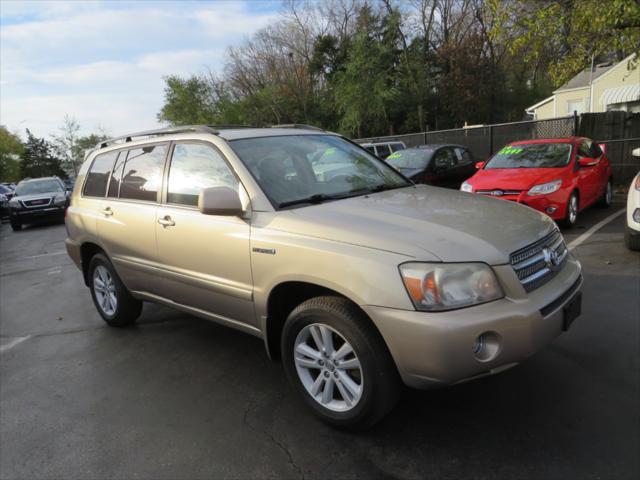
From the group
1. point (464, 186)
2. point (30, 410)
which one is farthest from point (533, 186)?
point (30, 410)

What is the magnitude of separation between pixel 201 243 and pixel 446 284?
1810 mm

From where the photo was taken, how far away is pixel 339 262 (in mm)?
2545

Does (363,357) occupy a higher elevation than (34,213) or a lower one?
higher

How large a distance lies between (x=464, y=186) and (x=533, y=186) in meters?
1.22

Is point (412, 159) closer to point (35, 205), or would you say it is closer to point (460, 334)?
point (460, 334)

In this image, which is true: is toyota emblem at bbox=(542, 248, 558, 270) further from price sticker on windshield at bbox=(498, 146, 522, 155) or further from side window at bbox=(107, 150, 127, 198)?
price sticker on windshield at bbox=(498, 146, 522, 155)

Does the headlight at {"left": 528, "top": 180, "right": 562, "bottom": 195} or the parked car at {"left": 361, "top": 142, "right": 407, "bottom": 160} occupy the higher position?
the parked car at {"left": 361, "top": 142, "right": 407, "bottom": 160}


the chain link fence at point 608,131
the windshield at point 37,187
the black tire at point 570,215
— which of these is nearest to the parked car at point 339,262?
the black tire at point 570,215

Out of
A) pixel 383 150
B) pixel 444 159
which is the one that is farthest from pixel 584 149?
pixel 383 150

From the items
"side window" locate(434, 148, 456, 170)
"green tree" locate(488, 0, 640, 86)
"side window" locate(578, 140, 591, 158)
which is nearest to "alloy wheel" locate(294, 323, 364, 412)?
"side window" locate(578, 140, 591, 158)

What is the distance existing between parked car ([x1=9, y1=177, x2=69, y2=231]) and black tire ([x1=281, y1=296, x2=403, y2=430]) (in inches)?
613

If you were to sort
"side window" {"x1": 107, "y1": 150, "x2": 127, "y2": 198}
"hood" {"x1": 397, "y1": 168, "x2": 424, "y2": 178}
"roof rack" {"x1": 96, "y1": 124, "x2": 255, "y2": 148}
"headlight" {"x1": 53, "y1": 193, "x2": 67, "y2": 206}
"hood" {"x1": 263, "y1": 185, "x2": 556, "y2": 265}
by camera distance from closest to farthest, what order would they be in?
"hood" {"x1": 263, "y1": 185, "x2": 556, "y2": 265} < "roof rack" {"x1": 96, "y1": 124, "x2": 255, "y2": 148} < "side window" {"x1": 107, "y1": 150, "x2": 127, "y2": 198} < "hood" {"x1": 397, "y1": 168, "x2": 424, "y2": 178} < "headlight" {"x1": 53, "y1": 193, "x2": 67, "y2": 206}

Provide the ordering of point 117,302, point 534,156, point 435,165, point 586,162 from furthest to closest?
1. point 435,165
2. point 534,156
3. point 586,162
4. point 117,302

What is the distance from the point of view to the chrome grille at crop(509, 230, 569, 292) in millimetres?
2572
